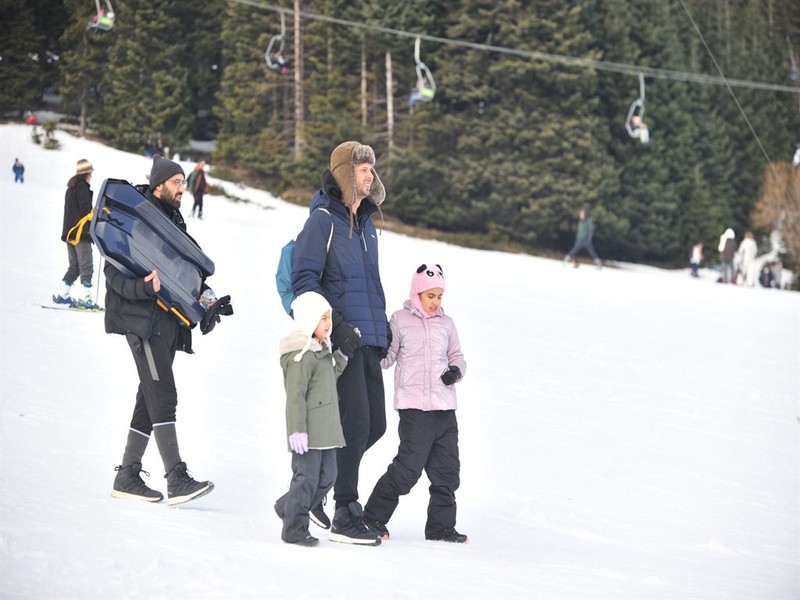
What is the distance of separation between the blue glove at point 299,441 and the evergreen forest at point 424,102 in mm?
39776

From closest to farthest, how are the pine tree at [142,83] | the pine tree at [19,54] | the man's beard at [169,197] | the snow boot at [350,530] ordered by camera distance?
1. the snow boot at [350,530]
2. the man's beard at [169,197]
3. the pine tree at [19,54]
4. the pine tree at [142,83]

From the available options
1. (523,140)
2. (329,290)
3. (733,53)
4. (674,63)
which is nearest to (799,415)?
(329,290)

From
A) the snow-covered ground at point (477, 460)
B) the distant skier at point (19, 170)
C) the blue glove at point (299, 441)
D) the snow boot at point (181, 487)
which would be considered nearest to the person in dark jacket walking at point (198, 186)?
the distant skier at point (19, 170)

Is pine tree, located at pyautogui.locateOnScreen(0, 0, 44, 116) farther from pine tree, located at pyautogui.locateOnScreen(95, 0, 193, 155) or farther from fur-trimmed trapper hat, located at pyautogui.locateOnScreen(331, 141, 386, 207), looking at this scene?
fur-trimmed trapper hat, located at pyautogui.locateOnScreen(331, 141, 386, 207)

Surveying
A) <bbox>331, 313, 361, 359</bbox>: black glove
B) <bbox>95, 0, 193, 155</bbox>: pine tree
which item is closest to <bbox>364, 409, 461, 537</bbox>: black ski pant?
<bbox>331, 313, 361, 359</bbox>: black glove

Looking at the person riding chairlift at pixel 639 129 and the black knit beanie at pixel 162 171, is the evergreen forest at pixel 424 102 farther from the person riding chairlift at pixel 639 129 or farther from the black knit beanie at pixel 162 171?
the black knit beanie at pixel 162 171

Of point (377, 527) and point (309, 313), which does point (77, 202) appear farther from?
Result: point (309, 313)

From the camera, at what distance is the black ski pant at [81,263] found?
1282 centimetres

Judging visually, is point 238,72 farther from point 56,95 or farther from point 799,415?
point 799,415

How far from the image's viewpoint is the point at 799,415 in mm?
13398

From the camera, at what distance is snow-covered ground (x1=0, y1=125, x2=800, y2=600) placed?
5.33 metres

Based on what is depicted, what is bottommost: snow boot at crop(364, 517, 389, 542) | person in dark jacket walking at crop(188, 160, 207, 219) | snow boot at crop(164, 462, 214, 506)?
snow boot at crop(364, 517, 389, 542)

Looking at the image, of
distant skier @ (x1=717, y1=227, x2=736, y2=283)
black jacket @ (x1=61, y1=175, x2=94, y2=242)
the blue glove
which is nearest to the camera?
the blue glove

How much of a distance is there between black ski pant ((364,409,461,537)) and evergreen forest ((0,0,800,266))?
127 feet
